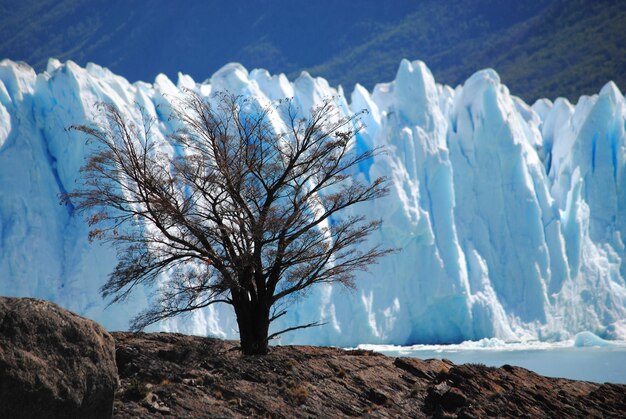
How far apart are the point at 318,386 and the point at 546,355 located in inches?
613

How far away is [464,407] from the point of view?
12664mm

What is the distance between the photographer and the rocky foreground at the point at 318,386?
35.1 ft

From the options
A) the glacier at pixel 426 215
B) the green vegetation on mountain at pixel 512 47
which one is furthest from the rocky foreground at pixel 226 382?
the green vegetation on mountain at pixel 512 47

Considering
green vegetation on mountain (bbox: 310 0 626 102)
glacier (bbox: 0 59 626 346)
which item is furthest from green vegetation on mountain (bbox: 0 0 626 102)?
glacier (bbox: 0 59 626 346)

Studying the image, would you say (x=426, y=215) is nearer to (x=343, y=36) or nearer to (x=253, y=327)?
(x=253, y=327)

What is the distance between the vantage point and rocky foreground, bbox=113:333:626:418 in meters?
10.7

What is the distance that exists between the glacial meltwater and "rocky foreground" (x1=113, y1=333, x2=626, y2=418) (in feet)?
22.1

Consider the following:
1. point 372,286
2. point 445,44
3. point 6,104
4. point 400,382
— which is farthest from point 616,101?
point 445,44

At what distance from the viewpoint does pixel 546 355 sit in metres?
26.0

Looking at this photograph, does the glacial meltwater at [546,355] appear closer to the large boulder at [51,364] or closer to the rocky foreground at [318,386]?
the rocky foreground at [318,386]

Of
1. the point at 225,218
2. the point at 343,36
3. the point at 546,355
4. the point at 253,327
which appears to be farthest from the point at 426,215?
the point at 343,36

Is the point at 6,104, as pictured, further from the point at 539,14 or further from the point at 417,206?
the point at 539,14

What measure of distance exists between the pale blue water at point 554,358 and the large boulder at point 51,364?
1362cm

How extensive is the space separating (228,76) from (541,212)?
12474 millimetres
